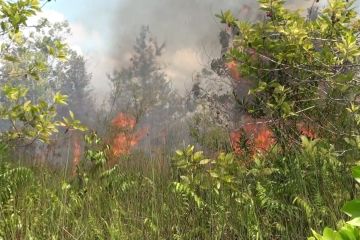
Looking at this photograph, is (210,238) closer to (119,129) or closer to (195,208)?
(195,208)

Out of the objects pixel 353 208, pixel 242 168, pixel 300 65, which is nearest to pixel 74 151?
pixel 242 168

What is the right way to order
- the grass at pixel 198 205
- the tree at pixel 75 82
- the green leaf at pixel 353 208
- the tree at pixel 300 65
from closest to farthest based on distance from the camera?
the green leaf at pixel 353 208, the grass at pixel 198 205, the tree at pixel 300 65, the tree at pixel 75 82

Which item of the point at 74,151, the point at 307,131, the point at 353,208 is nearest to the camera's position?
the point at 353,208

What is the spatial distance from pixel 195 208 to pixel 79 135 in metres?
2.49

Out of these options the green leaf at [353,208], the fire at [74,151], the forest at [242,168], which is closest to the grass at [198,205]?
the forest at [242,168]

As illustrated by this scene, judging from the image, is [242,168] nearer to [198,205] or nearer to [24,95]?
[198,205]

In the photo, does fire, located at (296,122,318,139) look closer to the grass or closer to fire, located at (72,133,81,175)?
the grass

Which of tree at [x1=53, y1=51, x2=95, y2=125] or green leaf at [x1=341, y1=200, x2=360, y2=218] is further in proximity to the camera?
tree at [x1=53, y1=51, x2=95, y2=125]

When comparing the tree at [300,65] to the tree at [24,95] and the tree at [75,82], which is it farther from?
the tree at [75,82]

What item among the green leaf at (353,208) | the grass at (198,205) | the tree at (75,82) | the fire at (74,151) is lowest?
the green leaf at (353,208)

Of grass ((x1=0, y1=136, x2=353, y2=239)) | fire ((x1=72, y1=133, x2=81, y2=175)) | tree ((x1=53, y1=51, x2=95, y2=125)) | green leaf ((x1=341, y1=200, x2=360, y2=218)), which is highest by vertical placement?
tree ((x1=53, y1=51, x2=95, y2=125))

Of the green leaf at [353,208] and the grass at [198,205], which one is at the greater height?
the grass at [198,205]

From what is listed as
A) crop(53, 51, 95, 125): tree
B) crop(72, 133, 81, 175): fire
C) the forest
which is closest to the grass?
the forest

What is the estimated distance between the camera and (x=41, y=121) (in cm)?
428
